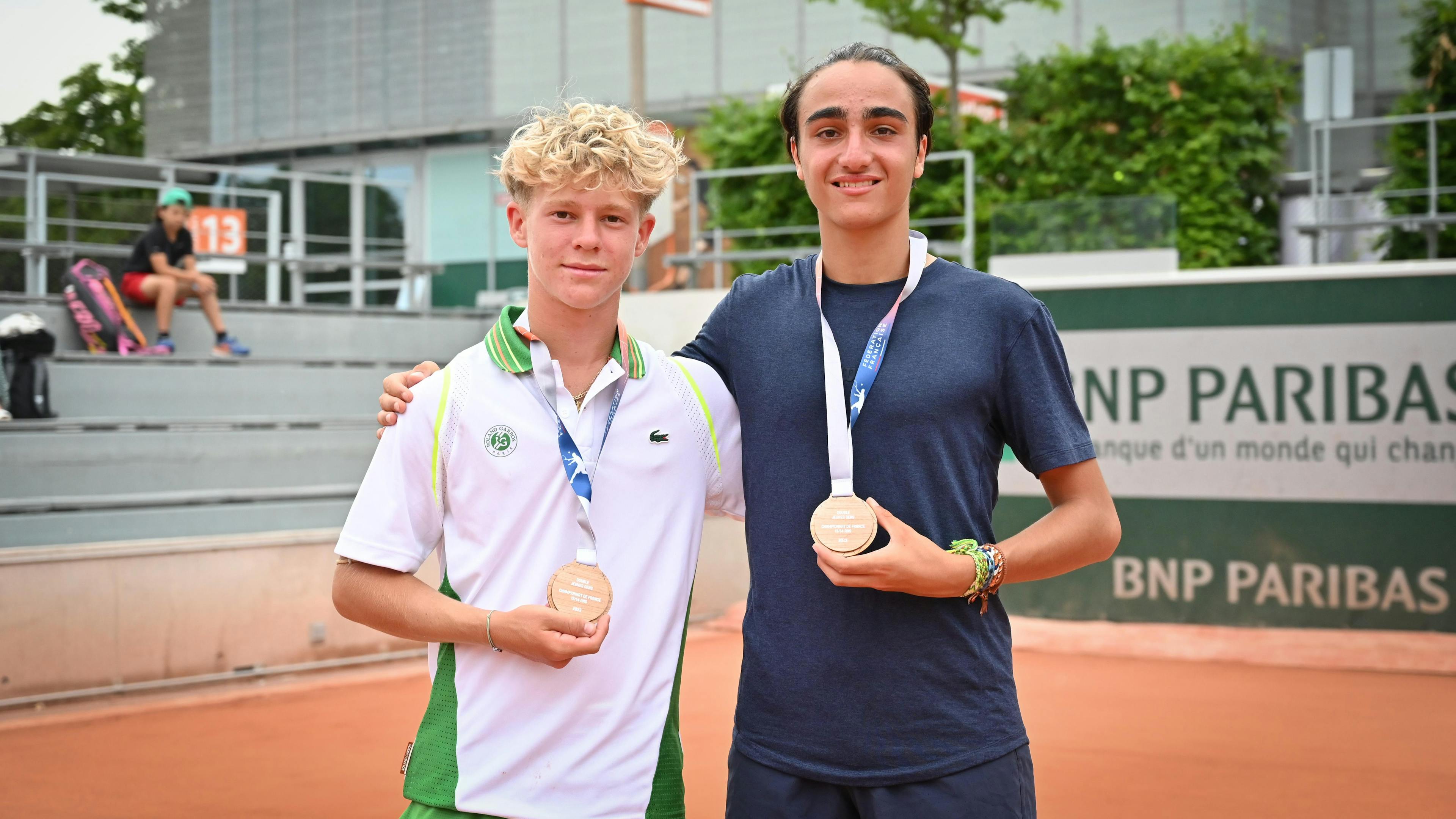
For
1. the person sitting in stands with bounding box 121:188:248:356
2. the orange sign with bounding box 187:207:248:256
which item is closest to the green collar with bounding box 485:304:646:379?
the person sitting in stands with bounding box 121:188:248:356

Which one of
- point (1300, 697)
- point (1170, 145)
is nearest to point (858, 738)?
point (1300, 697)

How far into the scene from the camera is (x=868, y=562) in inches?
82.0

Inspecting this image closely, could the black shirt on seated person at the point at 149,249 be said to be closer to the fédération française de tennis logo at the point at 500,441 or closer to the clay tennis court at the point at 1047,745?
the clay tennis court at the point at 1047,745

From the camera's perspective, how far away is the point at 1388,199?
1228 cm

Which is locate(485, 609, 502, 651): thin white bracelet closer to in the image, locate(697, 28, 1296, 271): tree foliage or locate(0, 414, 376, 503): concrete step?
locate(0, 414, 376, 503): concrete step

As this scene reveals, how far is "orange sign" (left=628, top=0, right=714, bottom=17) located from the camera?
39.8ft

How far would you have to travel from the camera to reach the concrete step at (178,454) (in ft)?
28.8

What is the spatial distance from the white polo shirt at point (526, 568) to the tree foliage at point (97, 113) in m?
18.9

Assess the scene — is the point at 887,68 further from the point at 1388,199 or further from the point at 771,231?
the point at 1388,199

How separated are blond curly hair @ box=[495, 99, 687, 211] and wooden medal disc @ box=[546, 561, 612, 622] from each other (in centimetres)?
69

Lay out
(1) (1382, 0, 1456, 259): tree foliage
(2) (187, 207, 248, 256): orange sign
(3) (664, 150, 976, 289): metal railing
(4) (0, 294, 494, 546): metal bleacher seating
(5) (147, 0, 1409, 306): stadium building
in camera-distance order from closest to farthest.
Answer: (4) (0, 294, 494, 546): metal bleacher seating
(1) (1382, 0, 1456, 259): tree foliage
(3) (664, 150, 976, 289): metal railing
(2) (187, 207, 248, 256): orange sign
(5) (147, 0, 1409, 306): stadium building

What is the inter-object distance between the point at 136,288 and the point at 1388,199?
11359 mm

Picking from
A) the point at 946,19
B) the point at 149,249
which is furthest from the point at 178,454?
the point at 946,19

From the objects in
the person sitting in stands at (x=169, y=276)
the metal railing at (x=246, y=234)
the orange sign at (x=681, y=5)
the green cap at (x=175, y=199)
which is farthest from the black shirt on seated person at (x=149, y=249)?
the orange sign at (x=681, y=5)
